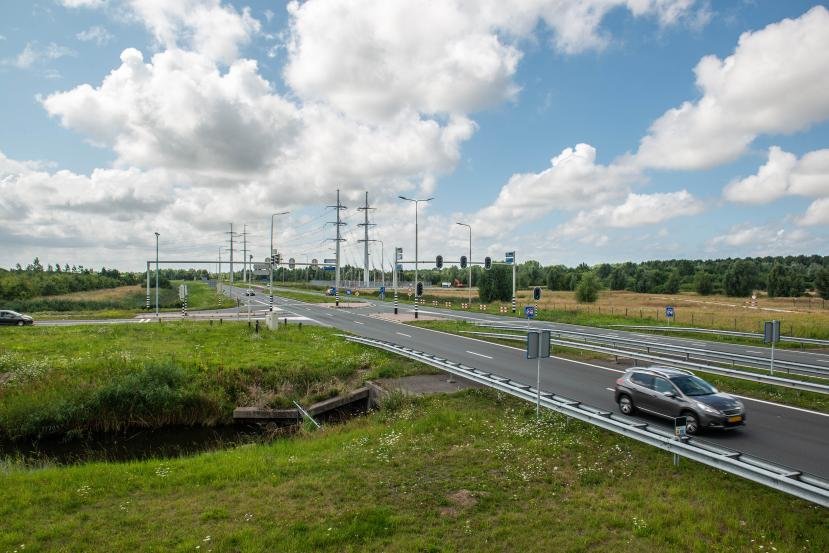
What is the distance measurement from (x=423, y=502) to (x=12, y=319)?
147ft

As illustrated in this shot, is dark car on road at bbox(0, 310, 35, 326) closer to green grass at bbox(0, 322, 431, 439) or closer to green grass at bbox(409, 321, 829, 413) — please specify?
green grass at bbox(0, 322, 431, 439)

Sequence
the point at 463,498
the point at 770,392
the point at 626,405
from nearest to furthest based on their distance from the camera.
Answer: the point at 463,498
the point at 626,405
the point at 770,392

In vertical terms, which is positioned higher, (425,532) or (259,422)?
(425,532)

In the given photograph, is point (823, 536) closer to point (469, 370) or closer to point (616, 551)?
point (616, 551)

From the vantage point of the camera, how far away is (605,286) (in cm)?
17012

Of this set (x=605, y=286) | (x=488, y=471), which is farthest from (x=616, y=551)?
(x=605, y=286)

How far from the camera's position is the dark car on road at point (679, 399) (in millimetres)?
12234

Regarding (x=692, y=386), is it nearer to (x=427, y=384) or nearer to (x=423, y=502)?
(x=423, y=502)

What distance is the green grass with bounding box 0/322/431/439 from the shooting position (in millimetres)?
18906

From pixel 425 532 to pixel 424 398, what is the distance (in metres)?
8.89

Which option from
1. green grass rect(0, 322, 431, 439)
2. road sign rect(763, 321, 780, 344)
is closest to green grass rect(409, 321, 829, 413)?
road sign rect(763, 321, 780, 344)

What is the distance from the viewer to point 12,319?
40281 millimetres

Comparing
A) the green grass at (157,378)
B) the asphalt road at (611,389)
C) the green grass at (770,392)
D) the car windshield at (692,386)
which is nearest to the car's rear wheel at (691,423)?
the asphalt road at (611,389)

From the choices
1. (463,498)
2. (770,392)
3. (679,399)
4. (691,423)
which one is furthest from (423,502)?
(770,392)
